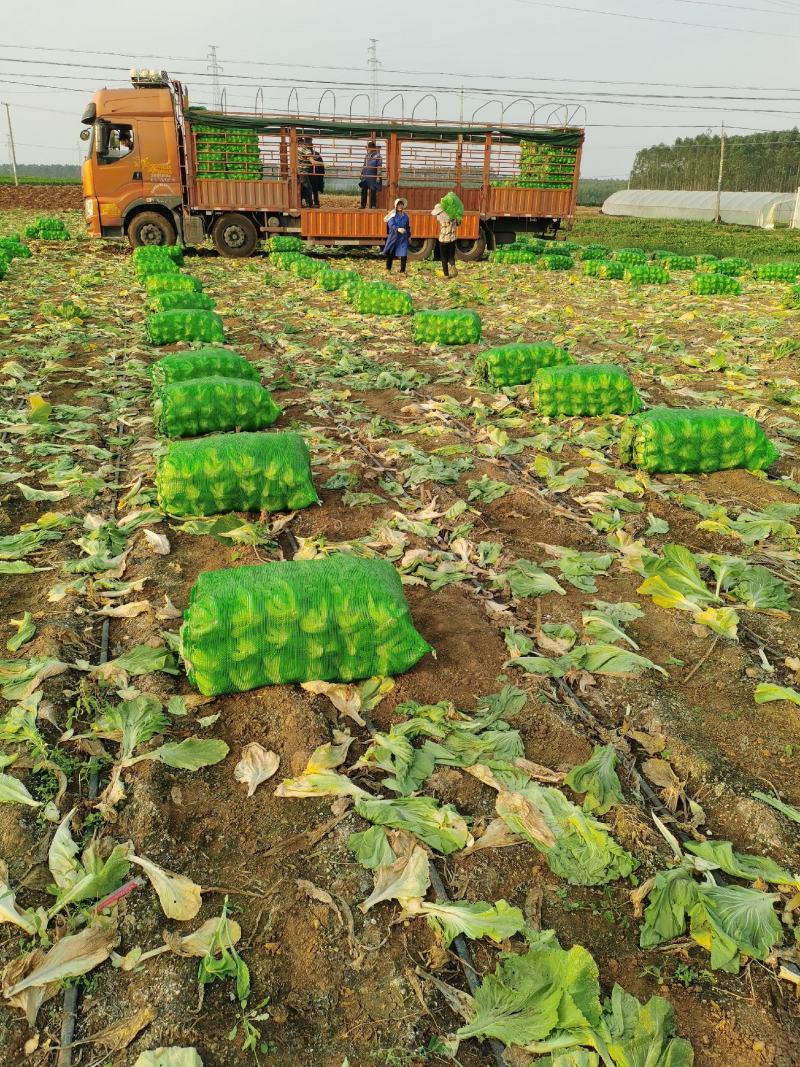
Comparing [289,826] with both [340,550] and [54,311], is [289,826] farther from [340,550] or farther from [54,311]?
[54,311]

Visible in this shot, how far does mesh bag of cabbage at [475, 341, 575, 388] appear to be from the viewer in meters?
7.81

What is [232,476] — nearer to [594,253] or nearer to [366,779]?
[366,779]

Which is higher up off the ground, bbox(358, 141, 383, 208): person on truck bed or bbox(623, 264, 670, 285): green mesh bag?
bbox(358, 141, 383, 208): person on truck bed

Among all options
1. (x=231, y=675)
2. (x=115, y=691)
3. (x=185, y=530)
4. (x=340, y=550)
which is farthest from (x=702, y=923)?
(x=185, y=530)

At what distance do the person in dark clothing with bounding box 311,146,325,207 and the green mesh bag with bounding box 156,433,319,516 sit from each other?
675 inches

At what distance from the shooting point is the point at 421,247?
20594 mm

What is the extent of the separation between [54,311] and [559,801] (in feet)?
35.9

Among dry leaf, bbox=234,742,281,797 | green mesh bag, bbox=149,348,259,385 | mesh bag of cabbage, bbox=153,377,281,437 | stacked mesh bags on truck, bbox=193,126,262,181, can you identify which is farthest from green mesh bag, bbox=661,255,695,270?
dry leaf, bbox=234,742,281,797

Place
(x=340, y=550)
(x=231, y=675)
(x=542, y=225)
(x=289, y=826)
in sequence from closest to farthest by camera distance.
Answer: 1. (x=289, y=826)
2. (x=231, y=675)
3. (x=340, y=550)
4. (x=542, y=225)

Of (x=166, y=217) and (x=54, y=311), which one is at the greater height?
(x=166, y=217)

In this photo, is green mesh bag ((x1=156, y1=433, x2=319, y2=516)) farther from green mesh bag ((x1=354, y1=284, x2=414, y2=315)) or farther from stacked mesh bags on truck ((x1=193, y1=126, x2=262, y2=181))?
stacked mesh bags on truck ((x1=193, y1=126, x2=262, y2=181))

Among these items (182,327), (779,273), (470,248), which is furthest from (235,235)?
(779,273)

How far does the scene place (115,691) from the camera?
3119 millimetres

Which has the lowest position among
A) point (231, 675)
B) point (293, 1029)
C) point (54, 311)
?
point (293, 1029)
